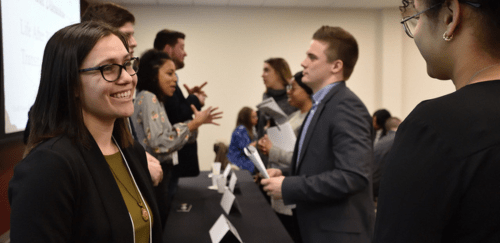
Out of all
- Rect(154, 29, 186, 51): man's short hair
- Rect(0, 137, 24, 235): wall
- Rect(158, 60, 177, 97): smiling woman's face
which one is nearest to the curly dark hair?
Rect(0, 137, 24, 235): wall

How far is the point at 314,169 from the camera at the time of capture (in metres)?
1.66

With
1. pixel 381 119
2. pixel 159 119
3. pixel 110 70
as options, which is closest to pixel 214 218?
pixel 159 119

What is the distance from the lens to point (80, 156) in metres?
0.88

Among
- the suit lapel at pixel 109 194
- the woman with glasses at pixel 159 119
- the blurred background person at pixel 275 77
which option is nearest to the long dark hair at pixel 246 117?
the blurred background person at pixel 275 77

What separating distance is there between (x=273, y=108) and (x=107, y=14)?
1.16m

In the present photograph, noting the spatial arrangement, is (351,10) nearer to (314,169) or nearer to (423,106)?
(314,169)

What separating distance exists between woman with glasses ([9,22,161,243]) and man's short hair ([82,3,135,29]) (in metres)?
0.80

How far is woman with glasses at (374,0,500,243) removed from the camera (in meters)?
0.50

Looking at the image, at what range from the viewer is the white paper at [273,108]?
7.85ft

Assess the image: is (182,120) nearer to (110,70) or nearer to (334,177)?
(334,177)

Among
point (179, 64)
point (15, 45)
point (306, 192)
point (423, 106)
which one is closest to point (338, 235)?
point (306, 192)

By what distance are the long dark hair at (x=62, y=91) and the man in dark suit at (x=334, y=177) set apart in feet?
3.19

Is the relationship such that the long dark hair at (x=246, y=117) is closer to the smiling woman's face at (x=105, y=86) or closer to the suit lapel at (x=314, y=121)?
the suit lapel at (x=314, y=121)

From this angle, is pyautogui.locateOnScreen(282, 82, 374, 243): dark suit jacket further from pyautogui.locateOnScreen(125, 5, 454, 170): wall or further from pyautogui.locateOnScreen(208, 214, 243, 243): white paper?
pyautogui.locateOnScreen(125, 5, 454, 170): wall
